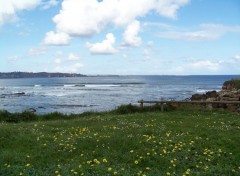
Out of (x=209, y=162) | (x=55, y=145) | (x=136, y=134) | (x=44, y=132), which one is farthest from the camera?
(x=44, y=132)

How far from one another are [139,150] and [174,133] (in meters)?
3.25

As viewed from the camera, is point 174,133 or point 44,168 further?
point 174,133

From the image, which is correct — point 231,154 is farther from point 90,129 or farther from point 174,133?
point 90,129

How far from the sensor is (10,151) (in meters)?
12.0

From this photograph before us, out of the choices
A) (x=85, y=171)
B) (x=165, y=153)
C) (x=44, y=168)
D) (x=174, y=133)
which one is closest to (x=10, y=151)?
(x=44, y=168)

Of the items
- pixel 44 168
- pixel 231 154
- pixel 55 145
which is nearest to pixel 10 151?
pixel 55 145

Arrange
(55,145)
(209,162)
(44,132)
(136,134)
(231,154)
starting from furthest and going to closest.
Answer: (44,132)
(136,134)
(55,145)
(231,154)
(209,162)

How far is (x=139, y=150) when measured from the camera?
1182 centimetres

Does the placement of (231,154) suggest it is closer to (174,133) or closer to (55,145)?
(174,133)

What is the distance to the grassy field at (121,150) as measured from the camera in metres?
10.1

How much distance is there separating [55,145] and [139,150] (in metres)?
3.10

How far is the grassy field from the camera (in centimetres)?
1012

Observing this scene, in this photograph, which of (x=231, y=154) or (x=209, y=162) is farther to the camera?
(x=231, y=154)

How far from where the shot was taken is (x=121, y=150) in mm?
11914
